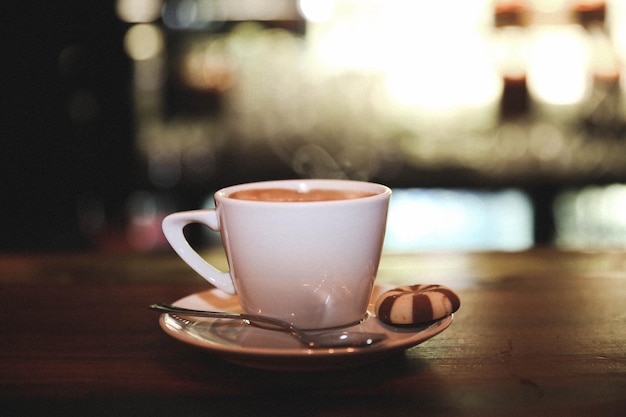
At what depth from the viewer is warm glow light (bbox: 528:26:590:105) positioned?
2422 millimetres

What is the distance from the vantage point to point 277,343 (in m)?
0.45

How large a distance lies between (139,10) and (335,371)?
6.88 ft

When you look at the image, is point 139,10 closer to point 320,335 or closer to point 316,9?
point 316,9

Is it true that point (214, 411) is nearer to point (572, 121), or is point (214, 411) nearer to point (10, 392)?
point (10, 392)

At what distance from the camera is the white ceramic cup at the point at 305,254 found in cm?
46

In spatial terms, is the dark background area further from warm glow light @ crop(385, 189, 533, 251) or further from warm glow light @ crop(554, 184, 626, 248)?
warm glow light @ crop(554, 184, 626, 248)

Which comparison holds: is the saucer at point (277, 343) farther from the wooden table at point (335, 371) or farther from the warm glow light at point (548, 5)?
the warm glow light at point (548, 5)

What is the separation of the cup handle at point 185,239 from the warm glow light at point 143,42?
6.13ft

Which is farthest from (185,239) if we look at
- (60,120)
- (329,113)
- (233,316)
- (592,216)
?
(592,216)

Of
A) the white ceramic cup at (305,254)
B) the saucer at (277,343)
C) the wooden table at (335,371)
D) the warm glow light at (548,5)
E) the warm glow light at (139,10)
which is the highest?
the warm glow light at (139,10)

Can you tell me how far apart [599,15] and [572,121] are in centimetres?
38

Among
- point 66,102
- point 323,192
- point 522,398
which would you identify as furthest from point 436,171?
point 522,398

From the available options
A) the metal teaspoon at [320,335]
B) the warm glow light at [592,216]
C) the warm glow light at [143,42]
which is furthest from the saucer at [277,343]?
the warm glow light at [592,216]

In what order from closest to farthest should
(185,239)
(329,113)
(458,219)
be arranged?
(185,239), (458,219), (329,113)
